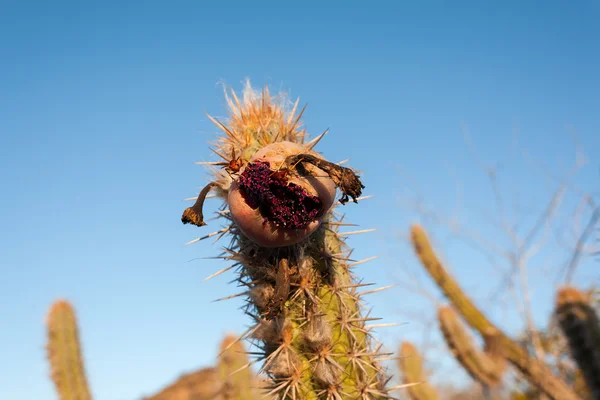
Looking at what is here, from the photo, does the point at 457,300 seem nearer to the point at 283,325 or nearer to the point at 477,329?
the point at 477,329

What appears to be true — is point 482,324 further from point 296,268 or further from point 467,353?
point 296,268

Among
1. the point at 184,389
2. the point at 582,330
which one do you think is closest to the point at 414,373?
the point at 582,330

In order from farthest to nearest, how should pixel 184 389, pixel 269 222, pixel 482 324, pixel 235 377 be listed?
1. pixel 184 389
2. pixel 482 324
3. pixel 235 377
4. pixel 269 222

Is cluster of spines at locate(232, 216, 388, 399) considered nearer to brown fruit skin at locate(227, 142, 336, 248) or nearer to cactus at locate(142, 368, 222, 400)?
brown fruit skin at locate(227, 142, 336, 248)

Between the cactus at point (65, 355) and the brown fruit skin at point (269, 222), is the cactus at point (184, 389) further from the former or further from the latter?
the brown fruit skin at point (269, 222)

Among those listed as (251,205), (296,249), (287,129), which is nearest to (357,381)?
(296,249)

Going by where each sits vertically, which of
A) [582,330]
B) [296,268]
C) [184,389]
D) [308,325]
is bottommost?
[582,330]

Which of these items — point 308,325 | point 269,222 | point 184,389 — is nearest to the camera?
point 269,222

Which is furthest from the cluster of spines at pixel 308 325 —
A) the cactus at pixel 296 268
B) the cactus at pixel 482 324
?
the cactus at pixel 482 324
